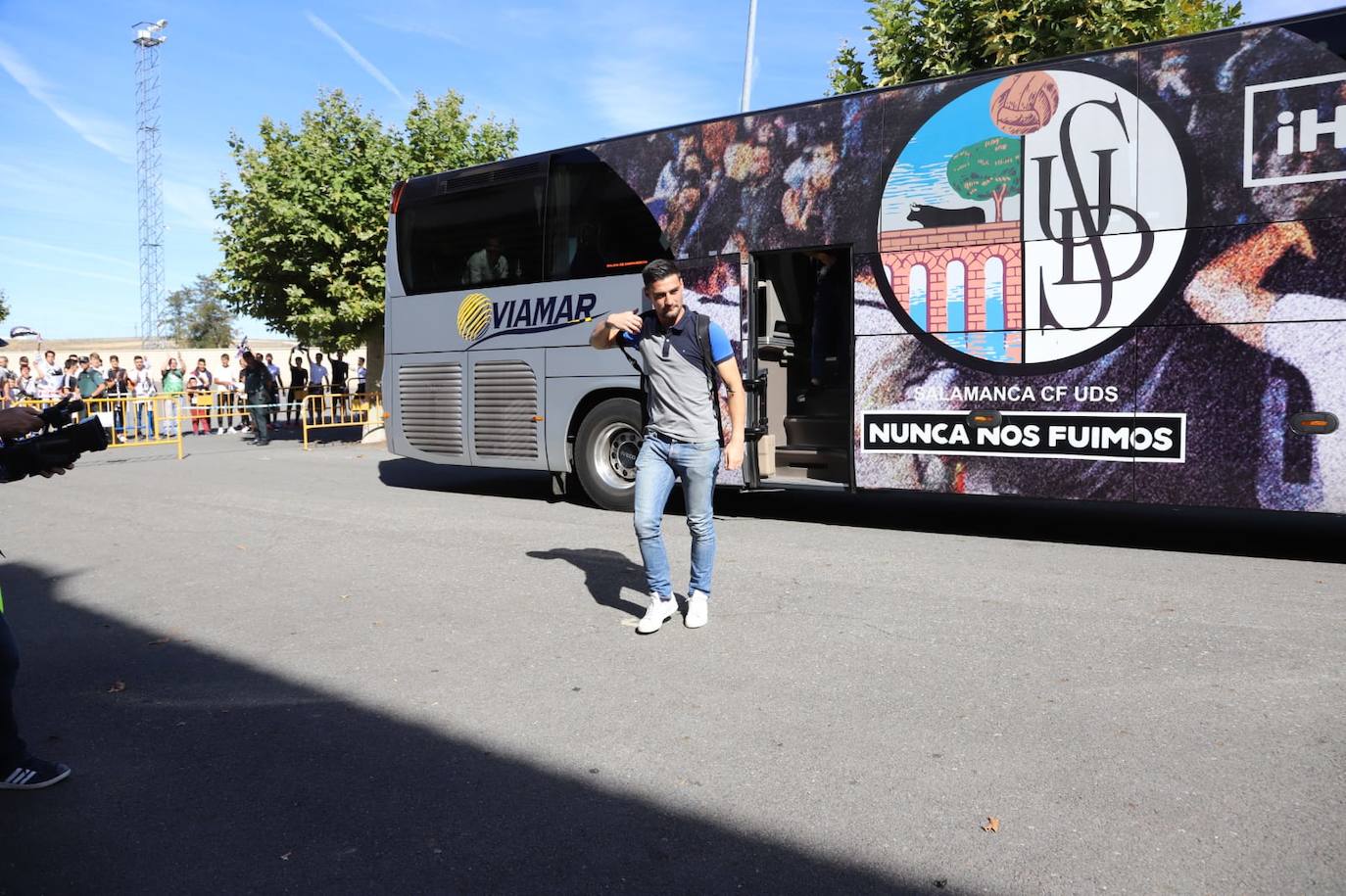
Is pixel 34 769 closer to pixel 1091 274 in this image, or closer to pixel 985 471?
pixel 985 471

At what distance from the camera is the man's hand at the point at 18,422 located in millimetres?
3463

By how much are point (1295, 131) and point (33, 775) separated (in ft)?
24.8

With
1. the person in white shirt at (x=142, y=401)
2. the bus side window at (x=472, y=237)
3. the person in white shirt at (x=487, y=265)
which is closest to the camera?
the bus side window at (x=472, y=237)

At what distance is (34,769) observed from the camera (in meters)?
3.46

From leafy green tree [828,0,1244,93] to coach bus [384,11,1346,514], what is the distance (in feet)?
15.6

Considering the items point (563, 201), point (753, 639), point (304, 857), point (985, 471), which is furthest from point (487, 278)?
point (304, 857)

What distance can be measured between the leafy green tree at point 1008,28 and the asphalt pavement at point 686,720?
7.65 meters

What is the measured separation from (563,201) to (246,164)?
39.8ft

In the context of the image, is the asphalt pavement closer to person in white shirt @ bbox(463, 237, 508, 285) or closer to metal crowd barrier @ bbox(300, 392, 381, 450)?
person in white shirt @ bbox(463, 237, 508, 285)

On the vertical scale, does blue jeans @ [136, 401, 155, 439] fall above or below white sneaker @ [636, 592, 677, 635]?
above

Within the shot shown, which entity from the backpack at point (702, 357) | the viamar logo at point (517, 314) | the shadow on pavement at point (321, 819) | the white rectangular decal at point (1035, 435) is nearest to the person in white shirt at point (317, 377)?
the viamar logo at point (517, 314)

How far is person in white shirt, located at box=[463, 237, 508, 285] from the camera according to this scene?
34.3 feet

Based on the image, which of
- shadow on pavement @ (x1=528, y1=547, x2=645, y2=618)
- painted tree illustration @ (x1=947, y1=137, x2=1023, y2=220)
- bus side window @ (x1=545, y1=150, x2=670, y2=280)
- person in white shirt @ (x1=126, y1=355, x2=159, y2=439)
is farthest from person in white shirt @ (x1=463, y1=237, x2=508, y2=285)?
person in white shirt @ (x1=126, y1=355, x2=159, y2=439)

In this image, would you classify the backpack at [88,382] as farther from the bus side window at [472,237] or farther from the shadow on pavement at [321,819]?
the shadow on pavement at [321,819]
